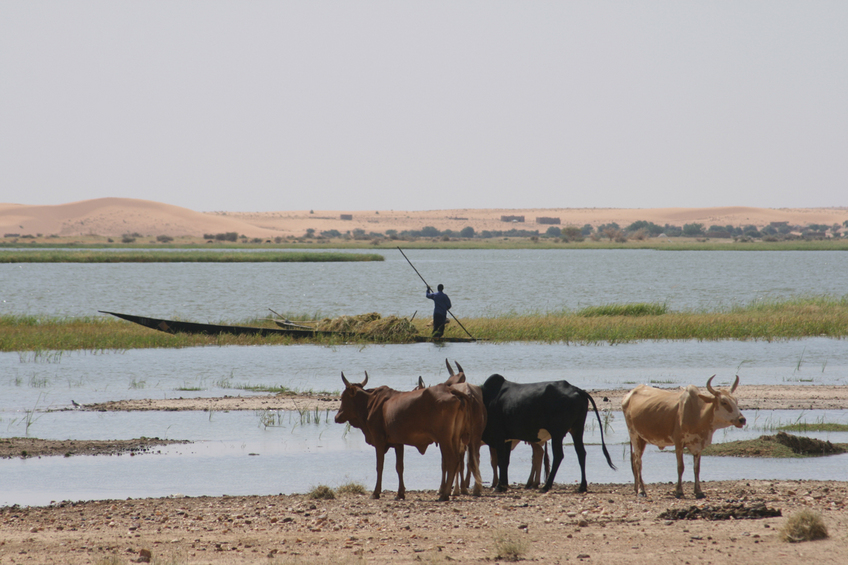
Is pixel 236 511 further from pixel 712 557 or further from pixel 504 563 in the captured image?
pixel 712 557

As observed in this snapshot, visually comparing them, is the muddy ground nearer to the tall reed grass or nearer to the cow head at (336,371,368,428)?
the cow head at (336,371,368,428)

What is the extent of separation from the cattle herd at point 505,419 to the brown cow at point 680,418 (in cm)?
1

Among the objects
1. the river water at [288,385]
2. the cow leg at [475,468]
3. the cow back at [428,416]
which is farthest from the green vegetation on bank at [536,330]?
the cow back at [428,416]

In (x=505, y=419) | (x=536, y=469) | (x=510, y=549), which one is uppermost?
(x=505, y=419)

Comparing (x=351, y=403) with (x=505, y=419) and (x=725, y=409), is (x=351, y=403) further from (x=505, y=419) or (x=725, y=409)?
(x=725, y=409)

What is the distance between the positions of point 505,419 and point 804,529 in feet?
13.7

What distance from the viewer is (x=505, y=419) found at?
1095 cm

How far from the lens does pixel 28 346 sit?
2730 cm

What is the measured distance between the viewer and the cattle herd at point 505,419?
956 centimetres

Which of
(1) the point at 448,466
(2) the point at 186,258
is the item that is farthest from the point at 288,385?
(2) the point at 186,258

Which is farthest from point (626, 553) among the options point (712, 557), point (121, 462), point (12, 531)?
point (121, 462)

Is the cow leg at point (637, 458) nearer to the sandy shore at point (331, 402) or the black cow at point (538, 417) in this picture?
the black cow at point (538, 417)

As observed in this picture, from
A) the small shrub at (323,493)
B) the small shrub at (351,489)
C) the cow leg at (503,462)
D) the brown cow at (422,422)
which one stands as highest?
the brown cow at (422,422)

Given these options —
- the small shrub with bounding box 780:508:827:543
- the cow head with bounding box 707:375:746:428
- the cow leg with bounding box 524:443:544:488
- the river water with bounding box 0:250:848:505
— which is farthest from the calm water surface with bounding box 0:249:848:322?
the small shrub with bounding box 780:508:827:543
